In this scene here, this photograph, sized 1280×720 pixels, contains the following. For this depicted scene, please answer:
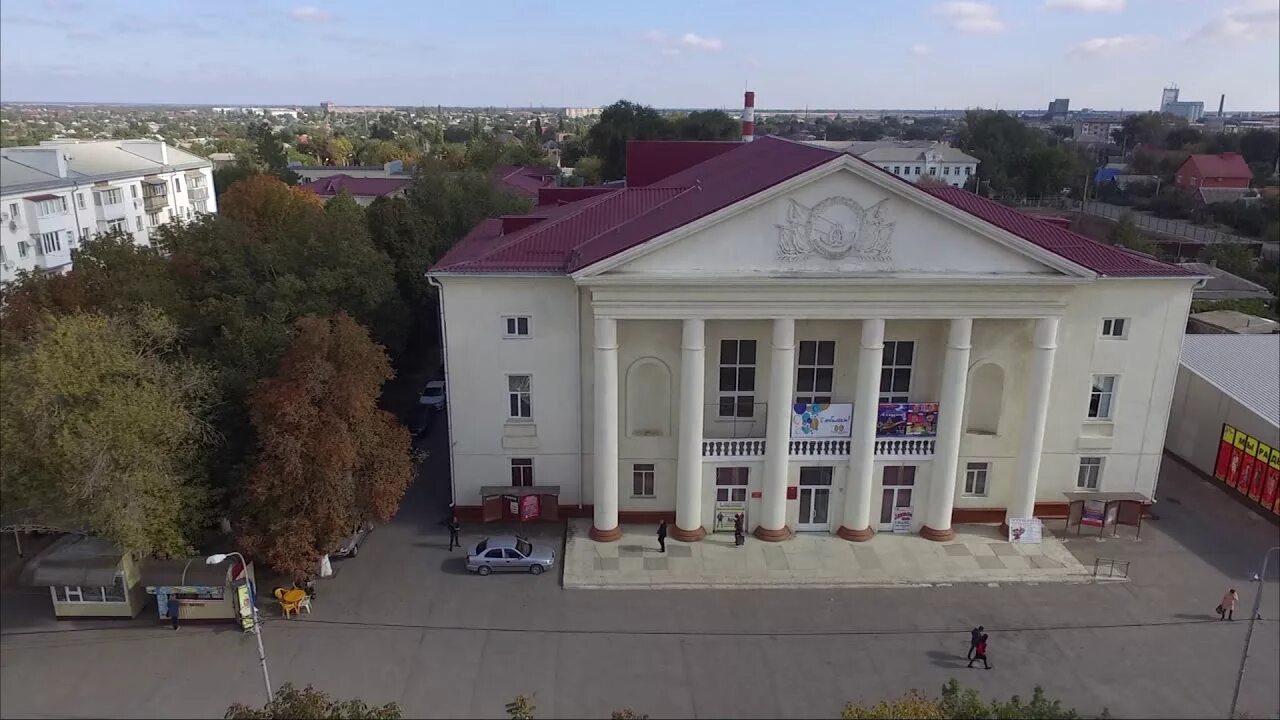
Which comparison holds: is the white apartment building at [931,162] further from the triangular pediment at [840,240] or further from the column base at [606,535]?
the column base at [606,535]

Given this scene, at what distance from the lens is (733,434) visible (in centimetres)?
2848

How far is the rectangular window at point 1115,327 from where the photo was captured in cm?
2759

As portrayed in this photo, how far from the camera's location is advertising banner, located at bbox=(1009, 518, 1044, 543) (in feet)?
90.2

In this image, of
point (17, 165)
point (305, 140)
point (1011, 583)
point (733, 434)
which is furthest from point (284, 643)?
point (305, 140)

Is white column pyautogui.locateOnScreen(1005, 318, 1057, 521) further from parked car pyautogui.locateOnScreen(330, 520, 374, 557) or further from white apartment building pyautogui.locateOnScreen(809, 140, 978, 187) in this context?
white apartment building pyautogui.locateOnScreen(809, 140, 978, 187)

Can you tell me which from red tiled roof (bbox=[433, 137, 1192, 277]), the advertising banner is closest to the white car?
red tiled roof (bbox=[433, 137, 1192, 277])

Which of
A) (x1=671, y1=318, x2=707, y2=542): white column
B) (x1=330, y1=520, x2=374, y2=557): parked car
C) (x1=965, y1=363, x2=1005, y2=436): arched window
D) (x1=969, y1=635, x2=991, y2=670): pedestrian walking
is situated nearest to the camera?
(x1=969, y1=635, x2=991, y2=670): pedestrian walking

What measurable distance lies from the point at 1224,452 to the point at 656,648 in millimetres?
25743

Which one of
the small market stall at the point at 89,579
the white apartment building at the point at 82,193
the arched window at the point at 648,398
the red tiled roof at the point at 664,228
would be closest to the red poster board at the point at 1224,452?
the red tiled roof at the point at 664,228

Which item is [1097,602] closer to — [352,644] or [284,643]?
[352,644]

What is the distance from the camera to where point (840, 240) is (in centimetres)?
2434

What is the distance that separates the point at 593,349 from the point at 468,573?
844 cm

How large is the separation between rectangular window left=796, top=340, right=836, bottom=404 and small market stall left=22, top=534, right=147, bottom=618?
70.8 feet

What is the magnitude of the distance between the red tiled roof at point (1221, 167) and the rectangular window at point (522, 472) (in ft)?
376
